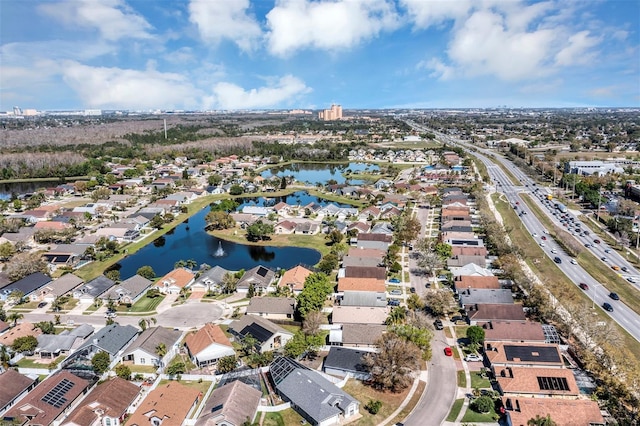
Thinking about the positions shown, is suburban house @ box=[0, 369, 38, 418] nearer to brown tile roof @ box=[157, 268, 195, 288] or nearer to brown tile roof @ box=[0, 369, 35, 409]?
brown tile roof @ box=[0, 369, 35, 409]

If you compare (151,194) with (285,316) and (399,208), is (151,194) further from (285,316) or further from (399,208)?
(285,316)

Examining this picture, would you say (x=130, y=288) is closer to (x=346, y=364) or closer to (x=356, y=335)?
(x=356, y=335)

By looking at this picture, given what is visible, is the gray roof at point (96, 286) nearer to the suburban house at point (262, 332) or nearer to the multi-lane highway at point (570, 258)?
the suburban house at point (262, 332)

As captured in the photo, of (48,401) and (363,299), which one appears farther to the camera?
(363,299)

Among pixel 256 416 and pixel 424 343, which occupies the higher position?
pixel 424 343

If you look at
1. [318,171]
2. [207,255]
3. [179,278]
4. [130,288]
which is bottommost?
[207,255]

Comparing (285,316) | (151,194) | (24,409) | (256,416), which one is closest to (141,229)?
(151,194)

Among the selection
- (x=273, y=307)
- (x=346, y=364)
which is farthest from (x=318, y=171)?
(x=346, y=364)
